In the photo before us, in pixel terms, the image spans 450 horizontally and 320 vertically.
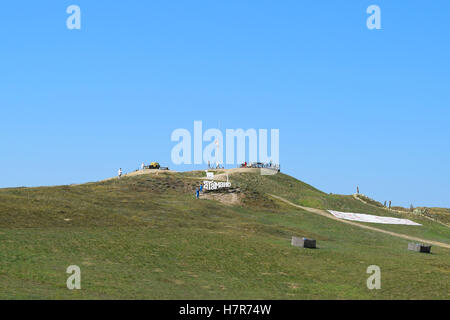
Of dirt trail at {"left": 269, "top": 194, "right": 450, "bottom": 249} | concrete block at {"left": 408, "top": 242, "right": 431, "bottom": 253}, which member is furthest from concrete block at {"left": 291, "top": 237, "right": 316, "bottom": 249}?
dirt trail at {"left": 269, "top": 194, "right": 450, "bottom": 249}

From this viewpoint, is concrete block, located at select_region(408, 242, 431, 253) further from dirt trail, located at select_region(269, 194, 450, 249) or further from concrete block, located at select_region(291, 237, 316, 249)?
dirt trail, located at select_region(269, 194, 450, 249)

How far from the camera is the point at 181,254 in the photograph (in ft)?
121

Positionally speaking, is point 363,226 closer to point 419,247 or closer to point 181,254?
point 419,247

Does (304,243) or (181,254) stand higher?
(181,254)

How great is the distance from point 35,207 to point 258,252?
21.0 meters

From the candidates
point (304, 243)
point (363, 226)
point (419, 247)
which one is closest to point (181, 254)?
point (304, 243)

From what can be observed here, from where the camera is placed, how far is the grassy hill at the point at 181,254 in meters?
27.9

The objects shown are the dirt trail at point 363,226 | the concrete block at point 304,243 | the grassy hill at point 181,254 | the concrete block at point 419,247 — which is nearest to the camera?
the grassy hill at point 181,254

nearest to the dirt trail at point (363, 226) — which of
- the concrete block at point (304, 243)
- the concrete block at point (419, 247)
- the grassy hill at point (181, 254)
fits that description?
the grassy hill at point (181, 254)

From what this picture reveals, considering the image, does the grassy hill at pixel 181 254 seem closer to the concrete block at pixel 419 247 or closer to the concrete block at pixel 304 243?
the concrete block at pixel 304 243

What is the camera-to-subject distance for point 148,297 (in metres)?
25.1
